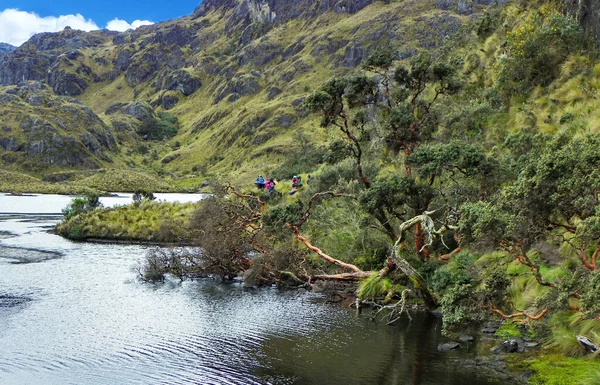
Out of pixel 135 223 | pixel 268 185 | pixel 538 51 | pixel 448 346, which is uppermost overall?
pixel 538 51

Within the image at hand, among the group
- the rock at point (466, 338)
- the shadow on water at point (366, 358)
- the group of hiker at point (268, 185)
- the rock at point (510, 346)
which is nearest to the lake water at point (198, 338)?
the shadow on water at point (366, 358)

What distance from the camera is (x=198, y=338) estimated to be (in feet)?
90.4

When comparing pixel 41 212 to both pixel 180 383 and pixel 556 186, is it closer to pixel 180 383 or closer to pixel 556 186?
pixel 180 383

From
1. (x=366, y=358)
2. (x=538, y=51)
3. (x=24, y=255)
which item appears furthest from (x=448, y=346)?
(x=24, y=255)

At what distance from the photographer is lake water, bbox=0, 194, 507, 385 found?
21.9 m

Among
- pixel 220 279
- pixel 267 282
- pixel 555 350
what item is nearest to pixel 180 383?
pixel 555 350

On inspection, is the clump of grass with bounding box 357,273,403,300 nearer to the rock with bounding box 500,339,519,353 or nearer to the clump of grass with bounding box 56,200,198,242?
the rock with bounding box 500,339,519,353

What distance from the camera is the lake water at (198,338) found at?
21.9 metres

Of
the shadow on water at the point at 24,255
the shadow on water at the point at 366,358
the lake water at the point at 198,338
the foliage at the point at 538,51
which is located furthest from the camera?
the shadow on water at the point at 24,255

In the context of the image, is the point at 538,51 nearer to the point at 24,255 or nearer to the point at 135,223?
the point at 24,255

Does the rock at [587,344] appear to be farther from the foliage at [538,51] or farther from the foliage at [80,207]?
the foliage at [80,207]

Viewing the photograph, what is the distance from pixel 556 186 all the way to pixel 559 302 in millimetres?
4155

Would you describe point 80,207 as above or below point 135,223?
above

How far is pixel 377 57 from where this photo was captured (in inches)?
1528
